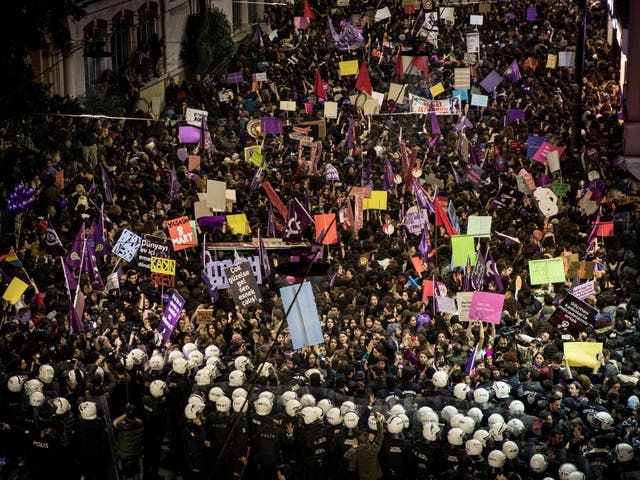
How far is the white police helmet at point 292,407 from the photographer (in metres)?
16.4

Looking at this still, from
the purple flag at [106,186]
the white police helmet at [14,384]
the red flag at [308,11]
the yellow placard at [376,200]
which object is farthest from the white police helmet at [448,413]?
the red flag at [308,11]

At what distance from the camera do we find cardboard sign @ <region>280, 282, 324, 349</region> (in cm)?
1736

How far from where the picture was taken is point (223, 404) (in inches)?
654

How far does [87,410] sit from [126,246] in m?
4.68

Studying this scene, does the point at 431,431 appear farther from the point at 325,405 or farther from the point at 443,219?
the point at 443,219

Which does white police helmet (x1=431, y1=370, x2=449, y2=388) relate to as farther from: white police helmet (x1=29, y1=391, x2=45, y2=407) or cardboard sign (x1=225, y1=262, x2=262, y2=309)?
white police helmet (x1=29, y1=391, x2=45, y2=407)

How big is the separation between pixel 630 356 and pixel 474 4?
2274cm

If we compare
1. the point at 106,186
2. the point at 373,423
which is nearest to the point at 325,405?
the point at 373,423

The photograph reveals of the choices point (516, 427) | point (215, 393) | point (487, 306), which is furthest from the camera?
point (487, 306)

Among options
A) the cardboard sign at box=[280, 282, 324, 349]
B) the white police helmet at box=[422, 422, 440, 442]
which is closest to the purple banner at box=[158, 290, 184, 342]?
the cardboard sign at box=[280, 282, 324, 349]

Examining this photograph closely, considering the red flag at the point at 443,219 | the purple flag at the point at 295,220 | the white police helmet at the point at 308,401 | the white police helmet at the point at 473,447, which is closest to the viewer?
the white police helmet at the point at 473,447

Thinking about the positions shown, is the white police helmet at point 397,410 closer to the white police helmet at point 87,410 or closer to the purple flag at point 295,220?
the white police helmet at point 87,410

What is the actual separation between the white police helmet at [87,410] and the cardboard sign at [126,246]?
451 cm

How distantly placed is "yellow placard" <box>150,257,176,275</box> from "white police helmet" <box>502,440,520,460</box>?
736cm
